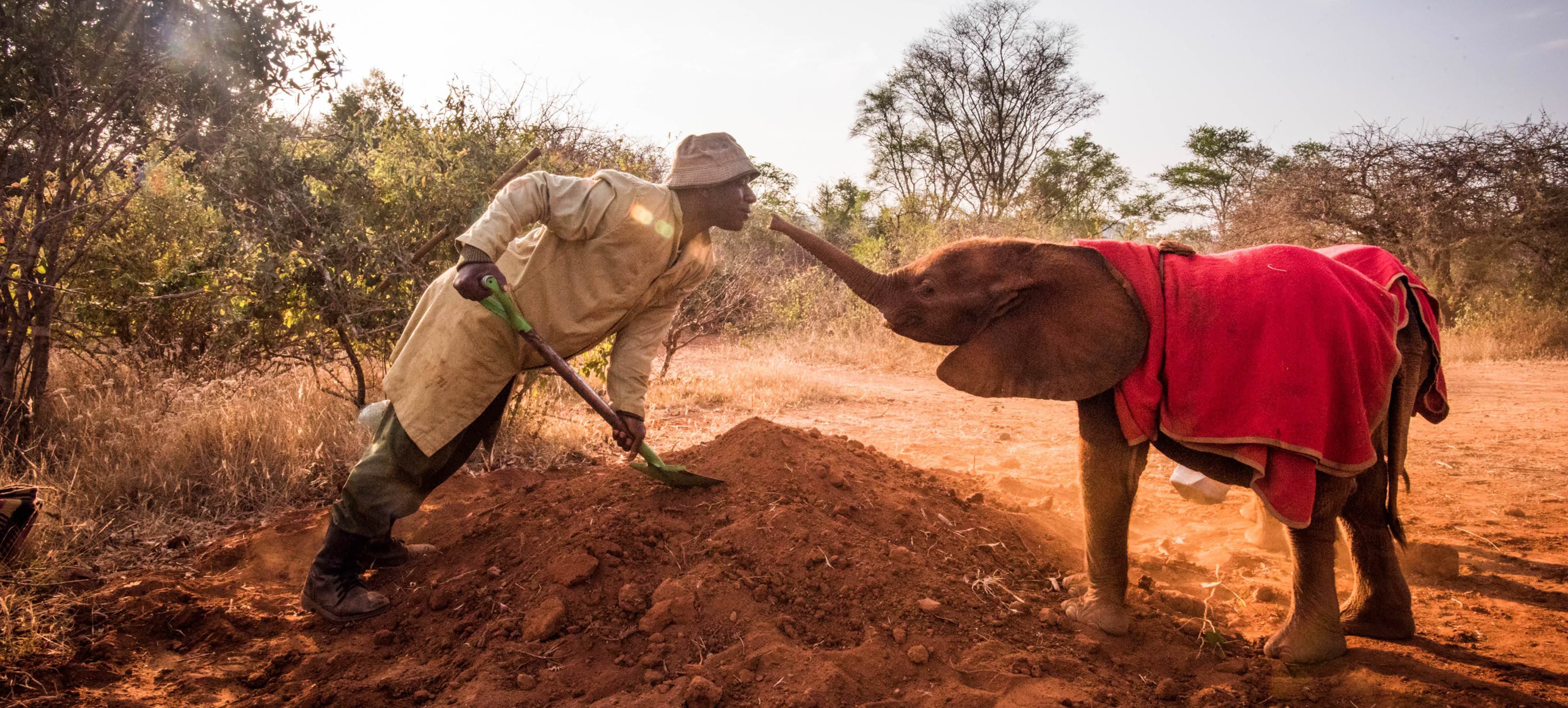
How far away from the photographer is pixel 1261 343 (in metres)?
2.53

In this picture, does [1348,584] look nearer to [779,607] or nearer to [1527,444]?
[779,607]

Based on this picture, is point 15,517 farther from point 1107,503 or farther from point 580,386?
point 1107,503

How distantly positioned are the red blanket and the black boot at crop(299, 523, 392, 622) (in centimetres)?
271

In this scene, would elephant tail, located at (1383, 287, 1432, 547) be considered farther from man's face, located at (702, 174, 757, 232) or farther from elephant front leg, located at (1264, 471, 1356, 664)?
man's face, located at (702, 174, 757, 232)

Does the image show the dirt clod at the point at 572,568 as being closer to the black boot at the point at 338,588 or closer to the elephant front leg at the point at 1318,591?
the black boot at the point at 338,588

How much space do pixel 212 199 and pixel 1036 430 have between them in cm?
573

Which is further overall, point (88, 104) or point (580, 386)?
point (88, 104)

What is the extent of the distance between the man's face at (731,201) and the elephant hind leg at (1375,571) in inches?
93.6


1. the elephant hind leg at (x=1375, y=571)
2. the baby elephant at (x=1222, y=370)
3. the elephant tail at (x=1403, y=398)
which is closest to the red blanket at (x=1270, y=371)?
the baby elephant at (x=1222, y=370)

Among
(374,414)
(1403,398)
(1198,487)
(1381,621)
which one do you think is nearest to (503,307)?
(374,414)

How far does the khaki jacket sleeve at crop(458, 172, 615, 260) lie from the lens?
279 cm

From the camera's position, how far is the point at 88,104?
13.4 feet

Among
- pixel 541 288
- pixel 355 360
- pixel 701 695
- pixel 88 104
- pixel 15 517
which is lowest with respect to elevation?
pixel 701 695

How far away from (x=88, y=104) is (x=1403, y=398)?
231 inches
